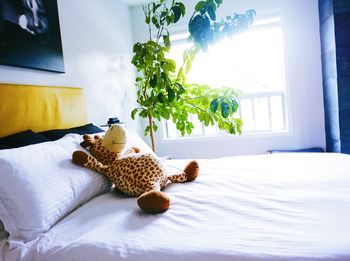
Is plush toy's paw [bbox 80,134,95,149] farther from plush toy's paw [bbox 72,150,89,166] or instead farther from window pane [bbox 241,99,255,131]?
window pane [bbox 241,99,255,131]

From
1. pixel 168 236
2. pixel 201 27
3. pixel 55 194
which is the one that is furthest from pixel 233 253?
pixel 201 27

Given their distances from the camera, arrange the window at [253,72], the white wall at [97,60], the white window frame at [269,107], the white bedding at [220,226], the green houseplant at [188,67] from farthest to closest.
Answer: the window at [253,72] → the white window frame at [269,107] → the green houseplant at [188,67] → the white wall at [97,60] → the white bedding at [220,226]

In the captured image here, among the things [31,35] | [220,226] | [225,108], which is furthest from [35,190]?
[225,108]

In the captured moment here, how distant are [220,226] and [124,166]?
0.55 meters

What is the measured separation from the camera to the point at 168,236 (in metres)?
0.76

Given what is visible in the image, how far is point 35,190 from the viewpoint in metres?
0.87

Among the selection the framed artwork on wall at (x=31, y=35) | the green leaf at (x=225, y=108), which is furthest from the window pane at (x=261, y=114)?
the framed artwork on wall at (x=31, y=35)

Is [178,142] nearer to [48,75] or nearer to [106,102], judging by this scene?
[106,102]

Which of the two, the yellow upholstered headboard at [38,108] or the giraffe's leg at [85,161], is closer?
the giraffe's leg at [85,161]

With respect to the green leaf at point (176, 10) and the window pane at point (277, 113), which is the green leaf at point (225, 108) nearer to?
the green leaf at point (176, 10)

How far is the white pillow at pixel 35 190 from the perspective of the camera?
0.84 meters

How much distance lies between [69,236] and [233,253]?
0.52 m

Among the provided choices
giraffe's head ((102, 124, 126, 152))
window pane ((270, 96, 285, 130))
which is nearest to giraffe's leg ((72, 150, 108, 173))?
giraffe's head ((102, 124, 126, 152))

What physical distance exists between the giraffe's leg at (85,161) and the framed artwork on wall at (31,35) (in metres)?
0.75
